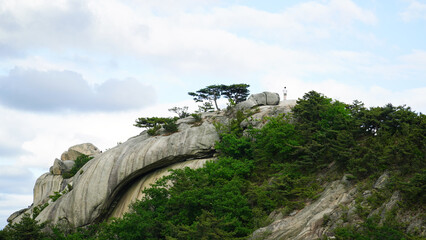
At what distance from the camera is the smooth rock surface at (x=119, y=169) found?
3491 cm

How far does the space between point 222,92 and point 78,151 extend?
21248 millimetres

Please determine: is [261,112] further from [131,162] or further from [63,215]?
[63,215]

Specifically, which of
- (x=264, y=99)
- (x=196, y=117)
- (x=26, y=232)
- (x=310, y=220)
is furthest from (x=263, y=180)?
(x=26, y=232)

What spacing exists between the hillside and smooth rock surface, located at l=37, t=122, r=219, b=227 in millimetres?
97

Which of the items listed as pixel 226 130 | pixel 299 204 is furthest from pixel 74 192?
pixel 299 204

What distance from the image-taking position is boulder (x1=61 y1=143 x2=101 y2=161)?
54875mm

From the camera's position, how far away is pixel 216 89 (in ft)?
171

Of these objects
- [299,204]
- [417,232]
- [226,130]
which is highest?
[226,130]

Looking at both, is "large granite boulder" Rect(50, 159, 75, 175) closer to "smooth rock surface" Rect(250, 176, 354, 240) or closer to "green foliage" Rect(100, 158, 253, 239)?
"green foliage" Rect(100, 158, 253, 239)

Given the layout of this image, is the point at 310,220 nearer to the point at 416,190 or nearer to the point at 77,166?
the point at 416,190

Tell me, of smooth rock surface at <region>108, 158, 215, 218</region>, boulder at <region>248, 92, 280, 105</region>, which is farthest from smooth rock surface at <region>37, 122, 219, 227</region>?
boulder at <region>248, 92, 280, 105</region>

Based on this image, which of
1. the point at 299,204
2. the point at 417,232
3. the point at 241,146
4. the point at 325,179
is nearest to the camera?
the point at 417,232

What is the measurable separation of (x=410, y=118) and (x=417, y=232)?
908 cm

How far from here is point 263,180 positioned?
98.4 feet
